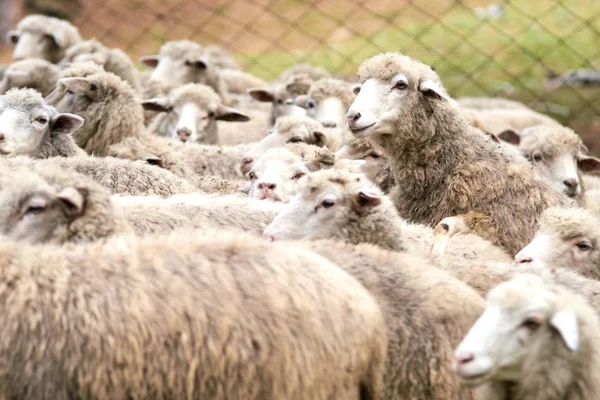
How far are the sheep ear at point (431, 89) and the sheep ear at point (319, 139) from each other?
3.08 ft

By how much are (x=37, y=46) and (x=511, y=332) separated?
6.22 m

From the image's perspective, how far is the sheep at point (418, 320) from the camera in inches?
136

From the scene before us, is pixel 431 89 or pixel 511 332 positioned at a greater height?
pixel 431 89

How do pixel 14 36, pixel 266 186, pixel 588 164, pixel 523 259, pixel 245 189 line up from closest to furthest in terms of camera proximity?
pixel 523 259, pixel 266 186, pixel 245 189, pixel 588 164, pixel 14 36

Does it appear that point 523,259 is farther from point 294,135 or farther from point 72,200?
point 72,200

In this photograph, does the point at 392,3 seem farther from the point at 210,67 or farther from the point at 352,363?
the point at 352,363

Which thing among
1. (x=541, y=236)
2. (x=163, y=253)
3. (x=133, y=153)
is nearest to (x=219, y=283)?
(x=163, y=253)

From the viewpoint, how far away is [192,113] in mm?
6820

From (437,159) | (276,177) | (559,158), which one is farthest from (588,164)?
(276,177)

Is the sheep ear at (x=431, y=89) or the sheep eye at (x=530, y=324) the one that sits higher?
the sheep ear at (x=431, y=89)

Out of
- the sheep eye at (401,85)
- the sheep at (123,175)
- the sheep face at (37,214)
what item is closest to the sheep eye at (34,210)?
A: the sheep face at (37,214)

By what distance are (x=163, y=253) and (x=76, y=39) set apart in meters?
5.88

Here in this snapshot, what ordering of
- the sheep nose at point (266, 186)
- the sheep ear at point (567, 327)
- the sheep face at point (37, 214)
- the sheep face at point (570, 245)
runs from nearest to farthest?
the sheep ear at point (567, 327)
the sheep face at point (37, 214)
the sheep face at point (570, 245)
the sheep nose at point (266, 186)

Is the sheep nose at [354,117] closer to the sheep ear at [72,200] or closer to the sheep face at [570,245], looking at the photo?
the sheep face at [570,245]
